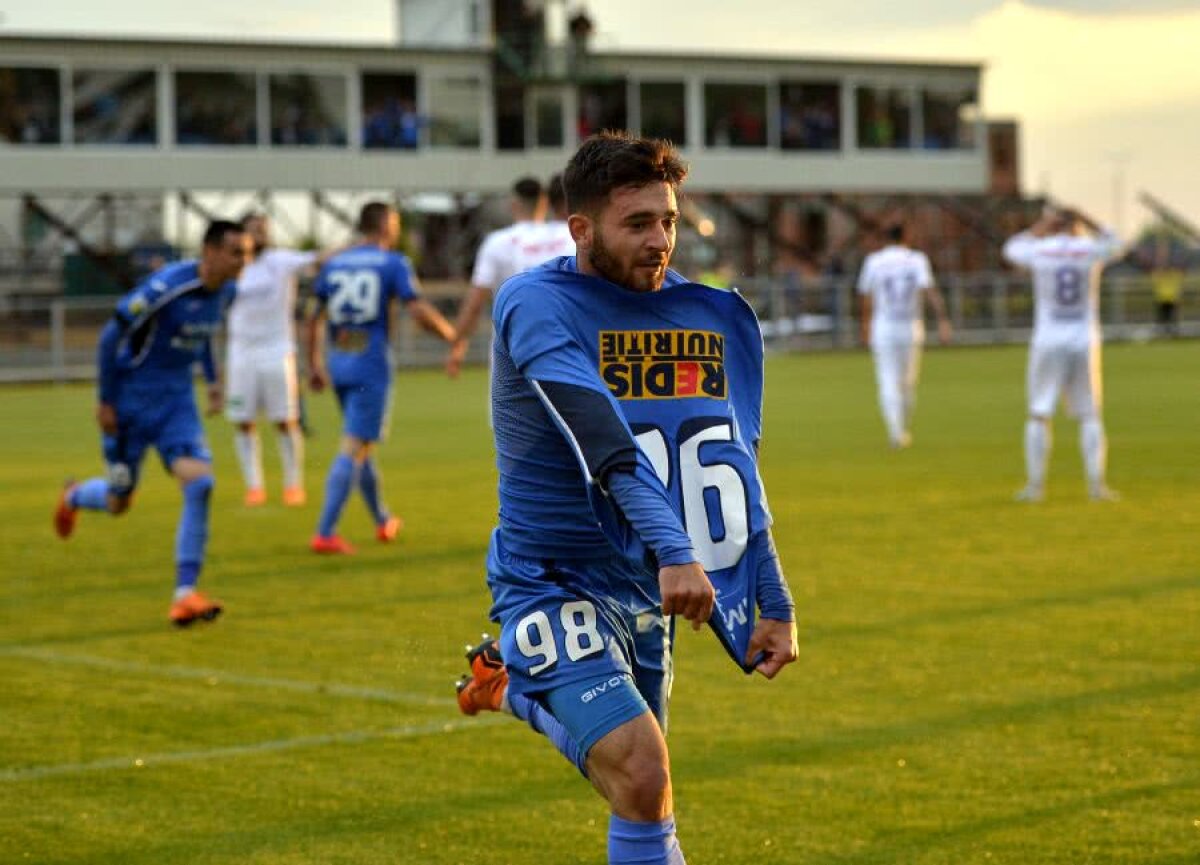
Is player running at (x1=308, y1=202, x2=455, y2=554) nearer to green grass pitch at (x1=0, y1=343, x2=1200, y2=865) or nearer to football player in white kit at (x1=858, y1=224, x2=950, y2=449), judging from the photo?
green grass pitch at (x1=0, y1=343, x2=1200, y2=865)

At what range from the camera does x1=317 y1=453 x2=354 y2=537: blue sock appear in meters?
14.2

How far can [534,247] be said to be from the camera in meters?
14.8

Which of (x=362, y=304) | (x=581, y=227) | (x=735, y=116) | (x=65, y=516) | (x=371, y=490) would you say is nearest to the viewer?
(x=581, y=227)

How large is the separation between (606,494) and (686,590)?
0.33m

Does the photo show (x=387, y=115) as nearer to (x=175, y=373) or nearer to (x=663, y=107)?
(x=663, y=107)

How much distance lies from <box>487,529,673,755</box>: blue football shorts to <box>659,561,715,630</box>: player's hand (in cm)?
39

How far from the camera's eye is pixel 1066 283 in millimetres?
16656

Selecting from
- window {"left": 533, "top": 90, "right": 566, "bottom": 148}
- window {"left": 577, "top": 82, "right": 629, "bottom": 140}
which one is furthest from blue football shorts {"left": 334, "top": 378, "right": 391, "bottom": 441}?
window {"left": 577, "top": 82, "right": 629, "bottom": 140}

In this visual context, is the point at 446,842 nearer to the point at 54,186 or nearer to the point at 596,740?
the point at 596,740

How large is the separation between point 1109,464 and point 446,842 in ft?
47.7

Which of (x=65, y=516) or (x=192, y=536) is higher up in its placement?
(x=192, y=536)

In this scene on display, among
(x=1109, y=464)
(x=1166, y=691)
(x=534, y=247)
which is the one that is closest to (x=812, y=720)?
(x=1166, y=691)

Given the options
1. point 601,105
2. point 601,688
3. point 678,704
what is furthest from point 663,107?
point 601,688

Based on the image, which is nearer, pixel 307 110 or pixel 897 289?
pixel 897 289
